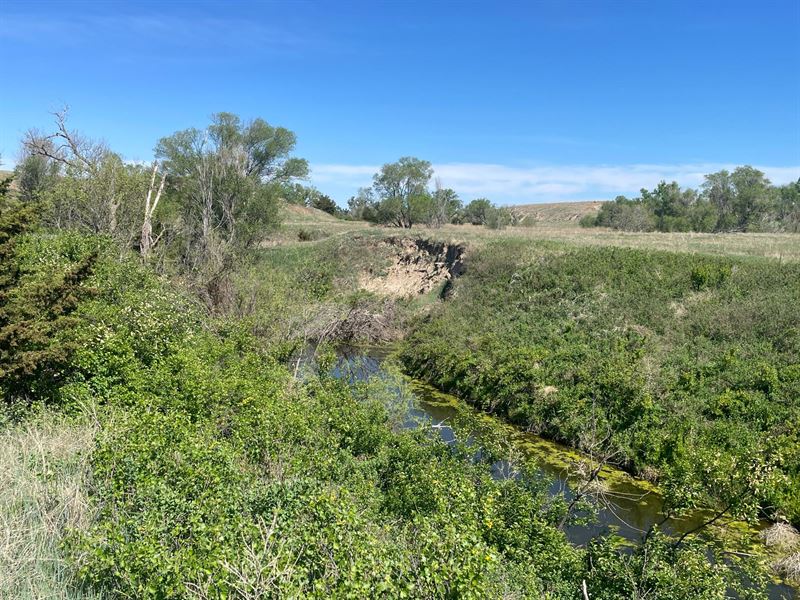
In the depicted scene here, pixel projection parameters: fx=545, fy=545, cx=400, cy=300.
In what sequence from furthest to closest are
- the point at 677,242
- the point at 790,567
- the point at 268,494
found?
the point at 677,242, the point at 790,567, the point at 268,494

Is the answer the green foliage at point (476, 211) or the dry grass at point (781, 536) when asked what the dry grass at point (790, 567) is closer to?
the dry grass at point (781, 536)

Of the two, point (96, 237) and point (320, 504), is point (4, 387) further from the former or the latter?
point (96, 237)

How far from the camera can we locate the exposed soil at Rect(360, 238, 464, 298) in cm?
4572

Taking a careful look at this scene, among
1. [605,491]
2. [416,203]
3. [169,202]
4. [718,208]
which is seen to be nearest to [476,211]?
[416,203]

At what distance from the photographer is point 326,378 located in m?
19.1

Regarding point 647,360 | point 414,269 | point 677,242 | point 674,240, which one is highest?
point 674,240

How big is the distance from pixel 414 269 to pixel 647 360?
27270 mm

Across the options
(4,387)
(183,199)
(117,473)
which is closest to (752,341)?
(117,473)

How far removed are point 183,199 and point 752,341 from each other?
124 ft

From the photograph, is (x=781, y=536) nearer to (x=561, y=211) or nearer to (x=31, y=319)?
(x=31, y=319)

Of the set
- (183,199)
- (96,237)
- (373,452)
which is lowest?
(373,452)

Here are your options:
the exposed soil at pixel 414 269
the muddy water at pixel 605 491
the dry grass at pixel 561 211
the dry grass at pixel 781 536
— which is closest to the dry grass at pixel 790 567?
the muddy water at pixel 605 491

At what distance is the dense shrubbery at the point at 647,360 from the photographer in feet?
54.5

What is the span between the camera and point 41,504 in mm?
8125
